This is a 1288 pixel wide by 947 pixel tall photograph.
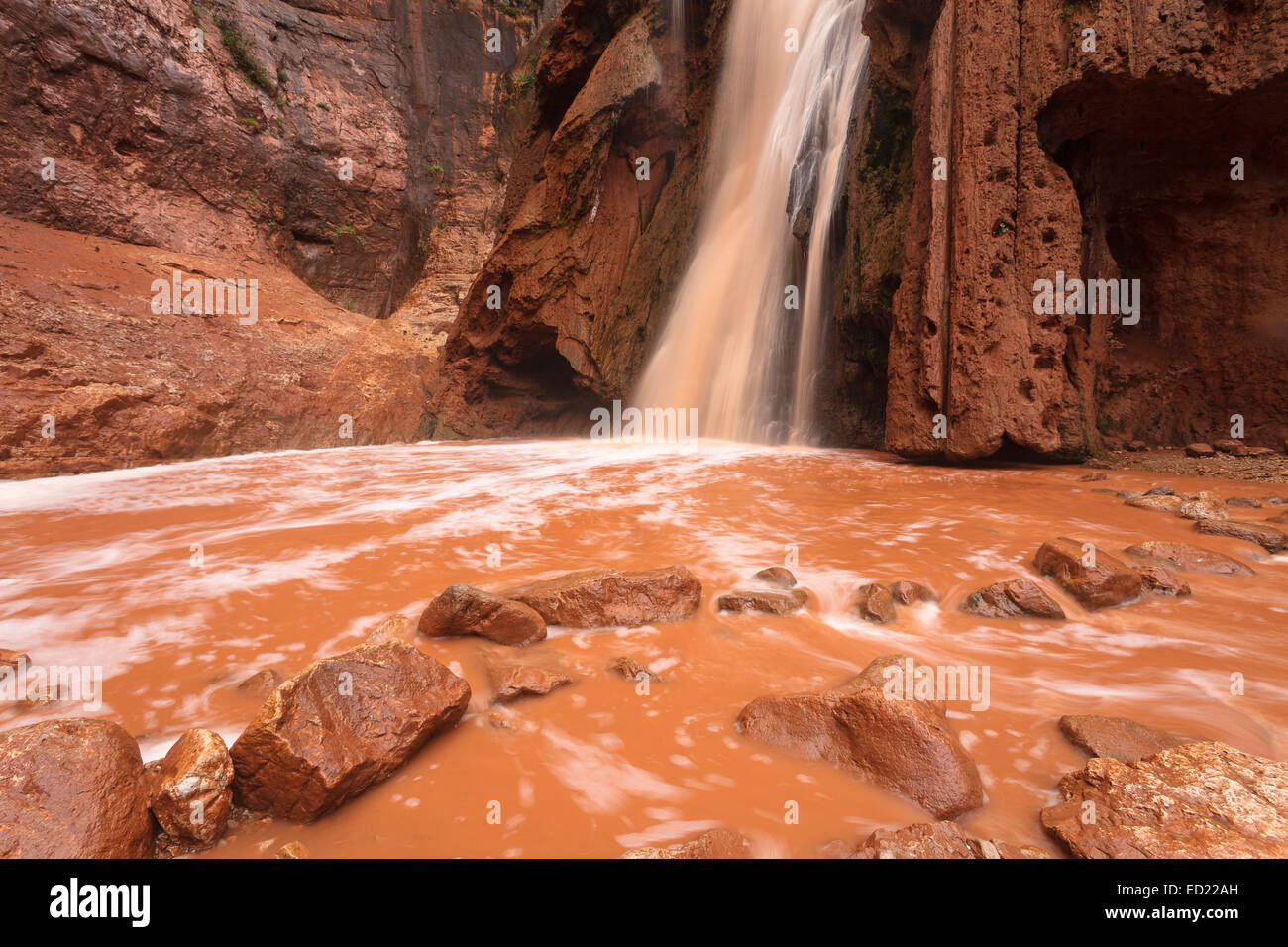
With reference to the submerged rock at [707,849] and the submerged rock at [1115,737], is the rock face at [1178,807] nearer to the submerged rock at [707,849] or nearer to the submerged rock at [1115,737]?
the submerged rock at [1115,737]

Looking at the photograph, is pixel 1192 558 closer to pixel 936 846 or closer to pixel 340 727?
pixel 936 846

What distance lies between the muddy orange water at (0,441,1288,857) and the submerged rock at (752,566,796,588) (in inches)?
4.4

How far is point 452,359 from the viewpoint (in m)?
13.9

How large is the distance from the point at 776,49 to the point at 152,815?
45.2 ft

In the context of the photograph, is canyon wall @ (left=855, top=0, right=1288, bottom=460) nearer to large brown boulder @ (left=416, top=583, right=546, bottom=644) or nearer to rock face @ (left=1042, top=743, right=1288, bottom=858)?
rock face @ (left=1042, top=743, right=1288, bottom=858)

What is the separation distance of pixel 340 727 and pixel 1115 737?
230 cm

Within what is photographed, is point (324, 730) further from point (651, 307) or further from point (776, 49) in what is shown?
point (776, 49)

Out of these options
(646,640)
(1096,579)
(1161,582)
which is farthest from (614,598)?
(1161,582)

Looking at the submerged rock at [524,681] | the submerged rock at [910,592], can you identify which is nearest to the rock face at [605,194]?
the submerged rock at [910,592]

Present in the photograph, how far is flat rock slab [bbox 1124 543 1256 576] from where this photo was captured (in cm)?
312

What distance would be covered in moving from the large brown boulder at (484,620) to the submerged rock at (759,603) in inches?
35.7

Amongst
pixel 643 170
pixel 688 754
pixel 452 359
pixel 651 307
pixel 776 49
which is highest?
pixel 776 49

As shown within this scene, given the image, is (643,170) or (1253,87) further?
(643,170)
